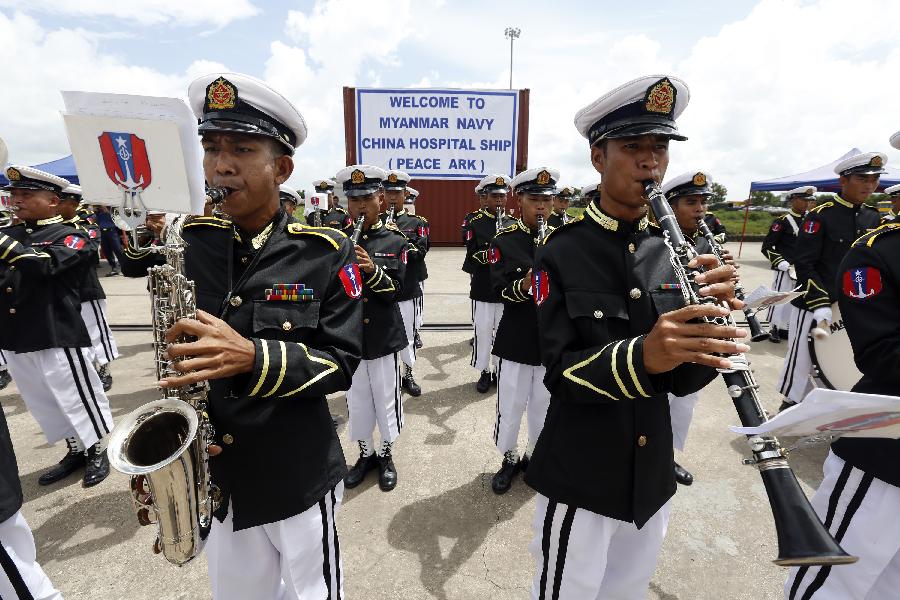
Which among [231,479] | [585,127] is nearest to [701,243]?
[585,127]

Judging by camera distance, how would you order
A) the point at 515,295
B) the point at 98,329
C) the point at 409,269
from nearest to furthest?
the point at 515,295 → the point at 409,269 → the point at 98,329

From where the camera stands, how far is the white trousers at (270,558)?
2.20 meters

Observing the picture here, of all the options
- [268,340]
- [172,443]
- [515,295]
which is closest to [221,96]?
[268,340]

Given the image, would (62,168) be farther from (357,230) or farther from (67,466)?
(357,230)

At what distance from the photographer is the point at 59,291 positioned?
461 cm

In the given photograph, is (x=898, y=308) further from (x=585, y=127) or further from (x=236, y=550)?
(x=236, y=550)

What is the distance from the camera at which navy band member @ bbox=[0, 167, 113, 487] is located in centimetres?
436

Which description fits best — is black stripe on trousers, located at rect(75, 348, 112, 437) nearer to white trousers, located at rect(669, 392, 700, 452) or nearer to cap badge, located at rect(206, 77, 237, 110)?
cap badge, located at rect(206, 77, 237, 110)

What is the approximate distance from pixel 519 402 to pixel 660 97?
125 inches

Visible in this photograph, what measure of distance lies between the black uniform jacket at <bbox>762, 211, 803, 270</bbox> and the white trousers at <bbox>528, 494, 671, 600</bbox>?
832 cm

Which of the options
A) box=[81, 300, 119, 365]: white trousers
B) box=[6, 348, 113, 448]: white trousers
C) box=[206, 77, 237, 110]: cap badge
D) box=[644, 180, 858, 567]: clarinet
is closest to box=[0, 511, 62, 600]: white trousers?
box=[206, 77, 237, 110]: cap badge

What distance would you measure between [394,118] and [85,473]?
19.8m

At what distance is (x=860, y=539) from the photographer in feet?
7.27

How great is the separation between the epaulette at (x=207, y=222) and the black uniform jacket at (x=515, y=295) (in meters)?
2.69
